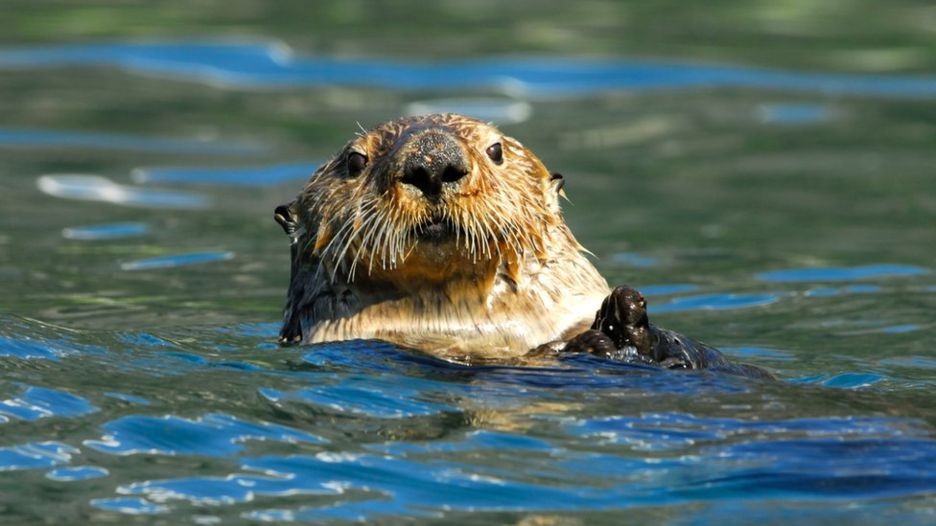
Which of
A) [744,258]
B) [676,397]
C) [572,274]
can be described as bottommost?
[676,397]

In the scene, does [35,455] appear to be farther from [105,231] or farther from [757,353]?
[105,231]

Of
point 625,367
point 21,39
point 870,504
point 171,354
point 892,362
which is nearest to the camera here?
point 870,504

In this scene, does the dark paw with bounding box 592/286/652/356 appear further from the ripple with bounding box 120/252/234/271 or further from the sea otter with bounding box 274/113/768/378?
the ripple with bounding box 120/252/234/271

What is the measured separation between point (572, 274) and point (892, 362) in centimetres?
155

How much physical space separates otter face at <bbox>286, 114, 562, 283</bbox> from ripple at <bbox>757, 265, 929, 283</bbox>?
2690 mm

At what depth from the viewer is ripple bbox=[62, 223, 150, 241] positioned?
961 centimetres

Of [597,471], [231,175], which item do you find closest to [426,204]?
[597,471]

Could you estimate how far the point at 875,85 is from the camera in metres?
13.0

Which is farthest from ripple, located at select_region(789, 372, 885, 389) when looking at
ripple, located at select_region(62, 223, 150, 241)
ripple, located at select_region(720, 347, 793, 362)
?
ripple, located at select_region(62, 223, 150, 241)

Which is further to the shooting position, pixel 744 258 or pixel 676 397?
pixel 744 258

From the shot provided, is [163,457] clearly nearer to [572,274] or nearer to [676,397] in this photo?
[676,397]

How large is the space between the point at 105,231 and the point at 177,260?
879mm

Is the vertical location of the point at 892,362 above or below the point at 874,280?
below

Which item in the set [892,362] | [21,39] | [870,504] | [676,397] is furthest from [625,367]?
[21,39]
